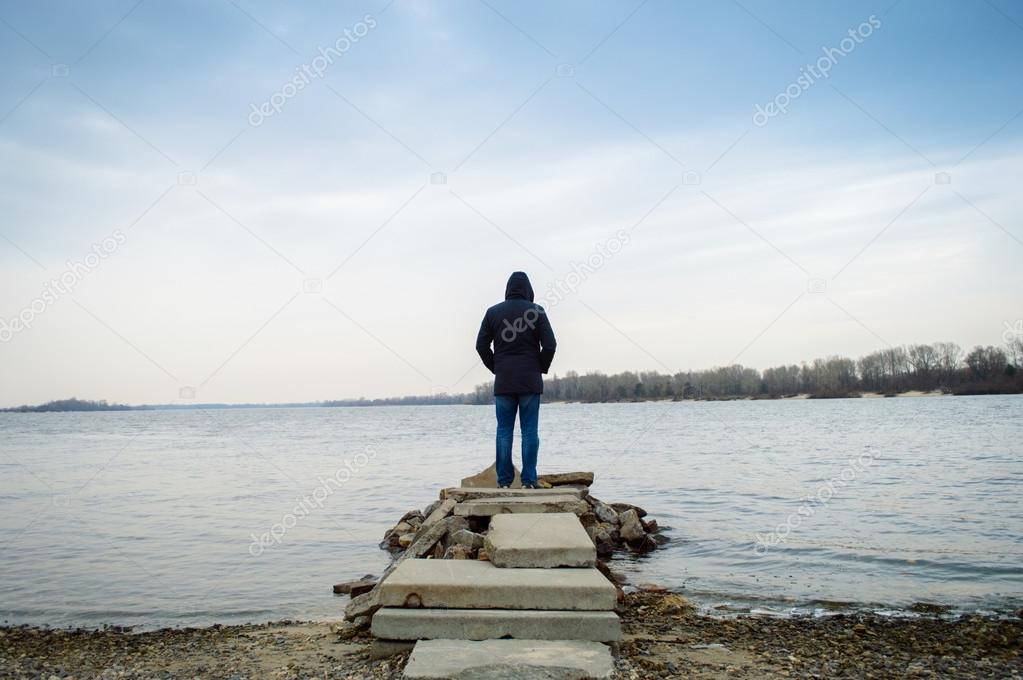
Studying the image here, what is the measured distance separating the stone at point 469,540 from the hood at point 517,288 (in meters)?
3.04

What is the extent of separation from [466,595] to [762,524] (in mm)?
10492

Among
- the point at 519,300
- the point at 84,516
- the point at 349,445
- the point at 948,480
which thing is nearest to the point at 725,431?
the point at 349,445

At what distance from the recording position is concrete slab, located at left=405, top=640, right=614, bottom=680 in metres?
4.63

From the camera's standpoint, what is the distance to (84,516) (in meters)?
17.4

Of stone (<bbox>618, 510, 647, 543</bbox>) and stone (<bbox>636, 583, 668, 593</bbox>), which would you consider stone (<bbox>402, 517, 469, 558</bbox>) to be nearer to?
stone (<bbox>636, 583, 668, 593</bbox>)

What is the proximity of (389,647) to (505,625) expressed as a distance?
35.9 inches

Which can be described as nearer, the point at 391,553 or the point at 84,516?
the point at 391,553

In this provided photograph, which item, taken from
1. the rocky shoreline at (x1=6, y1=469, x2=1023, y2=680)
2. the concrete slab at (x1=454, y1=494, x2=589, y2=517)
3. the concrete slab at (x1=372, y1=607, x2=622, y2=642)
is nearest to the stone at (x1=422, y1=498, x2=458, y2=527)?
the rocky shoreline at (x1=6, y1=469, x2=1023, y2=680)

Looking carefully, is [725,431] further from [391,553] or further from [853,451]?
[391,553]

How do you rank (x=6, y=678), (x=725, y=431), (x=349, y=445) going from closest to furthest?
(x=6, y=678) < (x=349, y=445) < (x=725, y=431)

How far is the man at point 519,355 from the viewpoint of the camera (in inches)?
360

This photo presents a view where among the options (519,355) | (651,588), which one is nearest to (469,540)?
(519,355)

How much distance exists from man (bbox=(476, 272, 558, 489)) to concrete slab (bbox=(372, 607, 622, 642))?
145 inches

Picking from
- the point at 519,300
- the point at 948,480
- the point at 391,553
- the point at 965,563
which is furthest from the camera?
the point at 948,480
